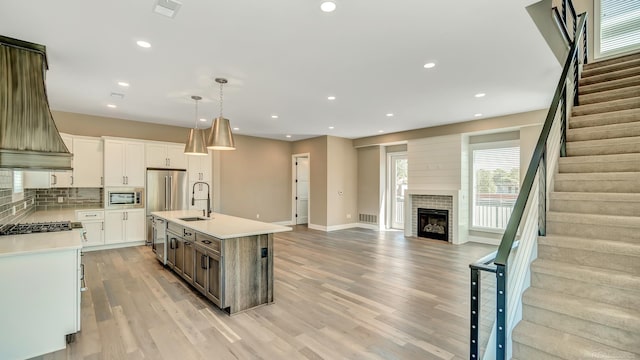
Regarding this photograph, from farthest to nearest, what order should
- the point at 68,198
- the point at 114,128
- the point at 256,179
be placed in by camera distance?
1. the point at 256,179
2. the point at 114,128
3. the point at 68,198

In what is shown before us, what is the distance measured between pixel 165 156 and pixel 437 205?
6.35 metres

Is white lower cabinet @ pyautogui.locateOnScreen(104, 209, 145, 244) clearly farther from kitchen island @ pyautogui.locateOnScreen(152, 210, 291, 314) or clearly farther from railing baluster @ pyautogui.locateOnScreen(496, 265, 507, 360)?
railing baluster @ pyautogui.locateOnScreen(496, 265, 507, 360)

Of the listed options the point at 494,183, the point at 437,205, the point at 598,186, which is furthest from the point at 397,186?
the point at 598,186

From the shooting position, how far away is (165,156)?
661cm

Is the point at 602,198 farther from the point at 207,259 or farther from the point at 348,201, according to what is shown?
the point at 348,201

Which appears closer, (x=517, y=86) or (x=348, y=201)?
(x=517, y=86)

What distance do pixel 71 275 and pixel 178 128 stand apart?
5.30 m

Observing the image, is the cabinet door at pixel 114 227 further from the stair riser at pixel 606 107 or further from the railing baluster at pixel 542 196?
the stair riser at pixel 606 107

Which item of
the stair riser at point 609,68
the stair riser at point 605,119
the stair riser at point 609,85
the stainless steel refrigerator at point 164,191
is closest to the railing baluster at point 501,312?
the stair riser at point 605,119

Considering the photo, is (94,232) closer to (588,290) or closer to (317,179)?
(317,179)

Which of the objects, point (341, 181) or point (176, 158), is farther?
point (341, 181)

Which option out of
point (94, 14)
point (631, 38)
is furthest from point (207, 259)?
point (631, 38)

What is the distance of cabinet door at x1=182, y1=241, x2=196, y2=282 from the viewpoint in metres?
3.70

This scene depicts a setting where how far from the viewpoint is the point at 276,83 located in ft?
13.5
